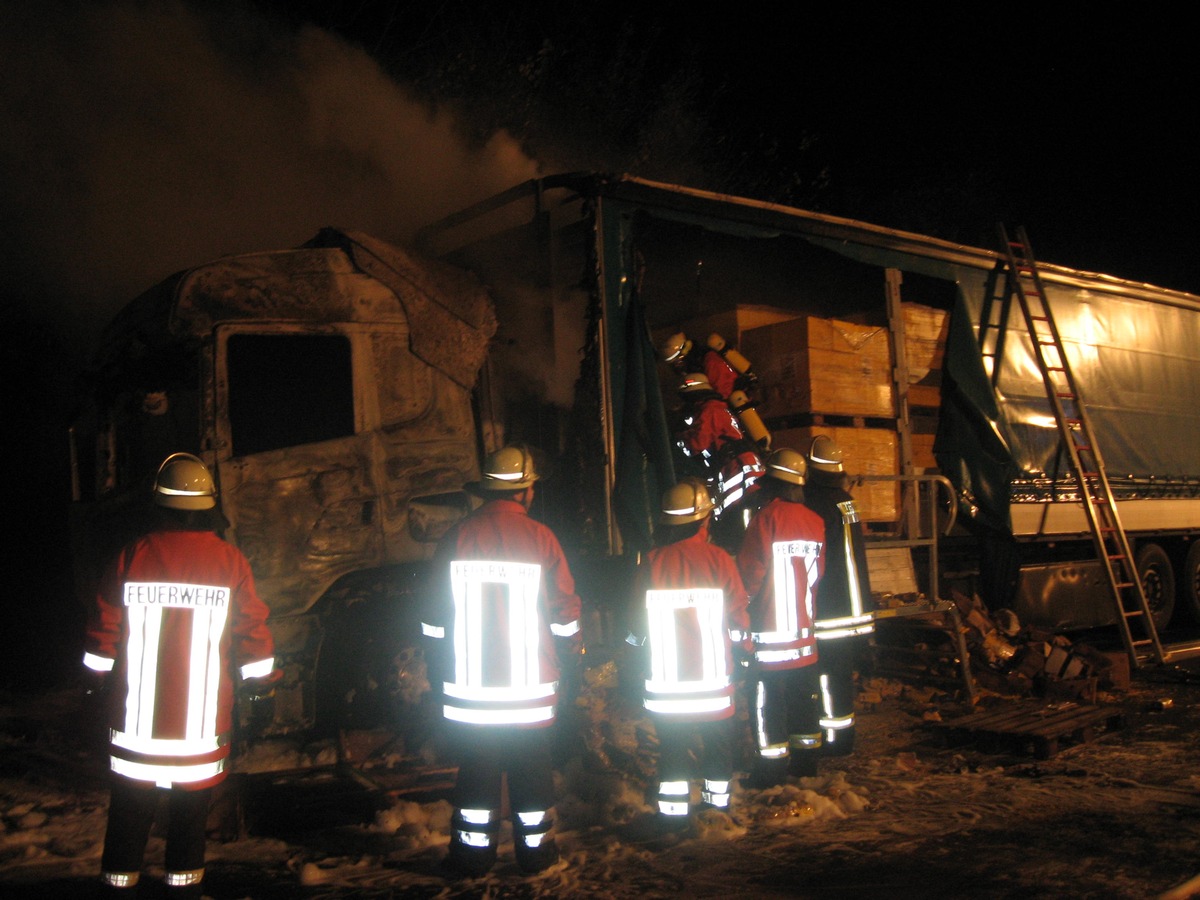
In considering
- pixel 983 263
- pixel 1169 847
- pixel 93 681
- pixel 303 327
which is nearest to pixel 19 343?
pixel 303 327

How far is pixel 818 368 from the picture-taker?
6852 millimetres

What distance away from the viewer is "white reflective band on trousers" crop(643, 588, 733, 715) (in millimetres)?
4285

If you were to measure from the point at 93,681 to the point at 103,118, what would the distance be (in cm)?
737

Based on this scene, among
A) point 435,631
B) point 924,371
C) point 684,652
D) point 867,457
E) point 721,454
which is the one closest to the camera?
point 435,631

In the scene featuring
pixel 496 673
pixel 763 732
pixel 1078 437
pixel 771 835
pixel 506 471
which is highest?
pixel 1078 437

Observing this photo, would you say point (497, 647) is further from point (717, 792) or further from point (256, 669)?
point (717, 792)

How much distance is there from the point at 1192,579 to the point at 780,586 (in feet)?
22.3

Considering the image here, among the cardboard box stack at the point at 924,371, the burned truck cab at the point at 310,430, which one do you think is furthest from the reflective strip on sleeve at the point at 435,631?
the cardboard box stack at the point at 924,371

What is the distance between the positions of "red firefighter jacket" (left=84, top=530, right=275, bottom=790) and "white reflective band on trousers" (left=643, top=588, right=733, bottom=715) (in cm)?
182

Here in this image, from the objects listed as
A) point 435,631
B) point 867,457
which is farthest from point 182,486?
point 867,457

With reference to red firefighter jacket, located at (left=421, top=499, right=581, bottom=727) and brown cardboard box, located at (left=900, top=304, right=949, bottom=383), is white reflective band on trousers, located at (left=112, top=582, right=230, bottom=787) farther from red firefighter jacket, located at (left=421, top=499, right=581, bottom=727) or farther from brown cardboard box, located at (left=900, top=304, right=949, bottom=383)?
brown cardboard box, located at (left=900, top=304, right=949, bottom=383)

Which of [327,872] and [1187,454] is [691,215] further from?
[1187,454]

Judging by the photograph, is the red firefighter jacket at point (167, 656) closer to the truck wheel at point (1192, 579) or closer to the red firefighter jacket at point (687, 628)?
the red firefighter jacket at point (687, 628)

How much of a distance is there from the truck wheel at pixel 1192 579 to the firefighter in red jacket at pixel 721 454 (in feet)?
19.0
